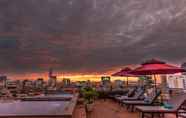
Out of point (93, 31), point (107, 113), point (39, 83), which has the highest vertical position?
point (93, 31)

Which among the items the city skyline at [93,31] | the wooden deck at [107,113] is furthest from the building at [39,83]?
the wooden deck at [107,113]

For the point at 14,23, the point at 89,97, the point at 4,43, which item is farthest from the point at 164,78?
the point at 4,43

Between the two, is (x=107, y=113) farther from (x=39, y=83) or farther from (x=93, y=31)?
(x=39, y=83)

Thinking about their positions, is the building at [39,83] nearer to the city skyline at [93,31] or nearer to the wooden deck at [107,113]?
the city skyline at [93,31]

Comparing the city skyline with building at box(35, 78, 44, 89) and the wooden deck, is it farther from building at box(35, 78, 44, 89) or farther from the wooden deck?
building at box(35, 78, 44, 89)

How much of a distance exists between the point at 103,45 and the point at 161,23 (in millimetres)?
7284

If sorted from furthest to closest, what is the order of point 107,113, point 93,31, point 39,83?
point 39,83, point 93,31, point 107,113

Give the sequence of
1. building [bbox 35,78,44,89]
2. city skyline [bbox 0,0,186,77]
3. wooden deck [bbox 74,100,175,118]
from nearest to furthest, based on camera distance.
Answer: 1. wooden deck [bbox 74,100,175,118]
2. city skyline [bbox 0,0,186,77]
3. building [bbox 35,78,44,89]

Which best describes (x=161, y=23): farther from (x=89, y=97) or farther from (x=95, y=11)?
(x=89, y=97)

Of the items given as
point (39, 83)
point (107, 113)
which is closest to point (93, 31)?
point (107, 113)

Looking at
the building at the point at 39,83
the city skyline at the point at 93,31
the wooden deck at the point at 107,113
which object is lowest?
the wooden deck at the point at 107,113

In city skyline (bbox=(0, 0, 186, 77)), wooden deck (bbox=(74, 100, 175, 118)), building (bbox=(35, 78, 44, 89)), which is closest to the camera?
wooden deck (bbox=(74, 100, 175, 118))

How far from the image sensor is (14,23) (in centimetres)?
1466

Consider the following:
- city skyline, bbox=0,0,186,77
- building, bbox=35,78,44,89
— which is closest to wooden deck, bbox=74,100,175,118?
city skyline, bbox=0,0,186,77
